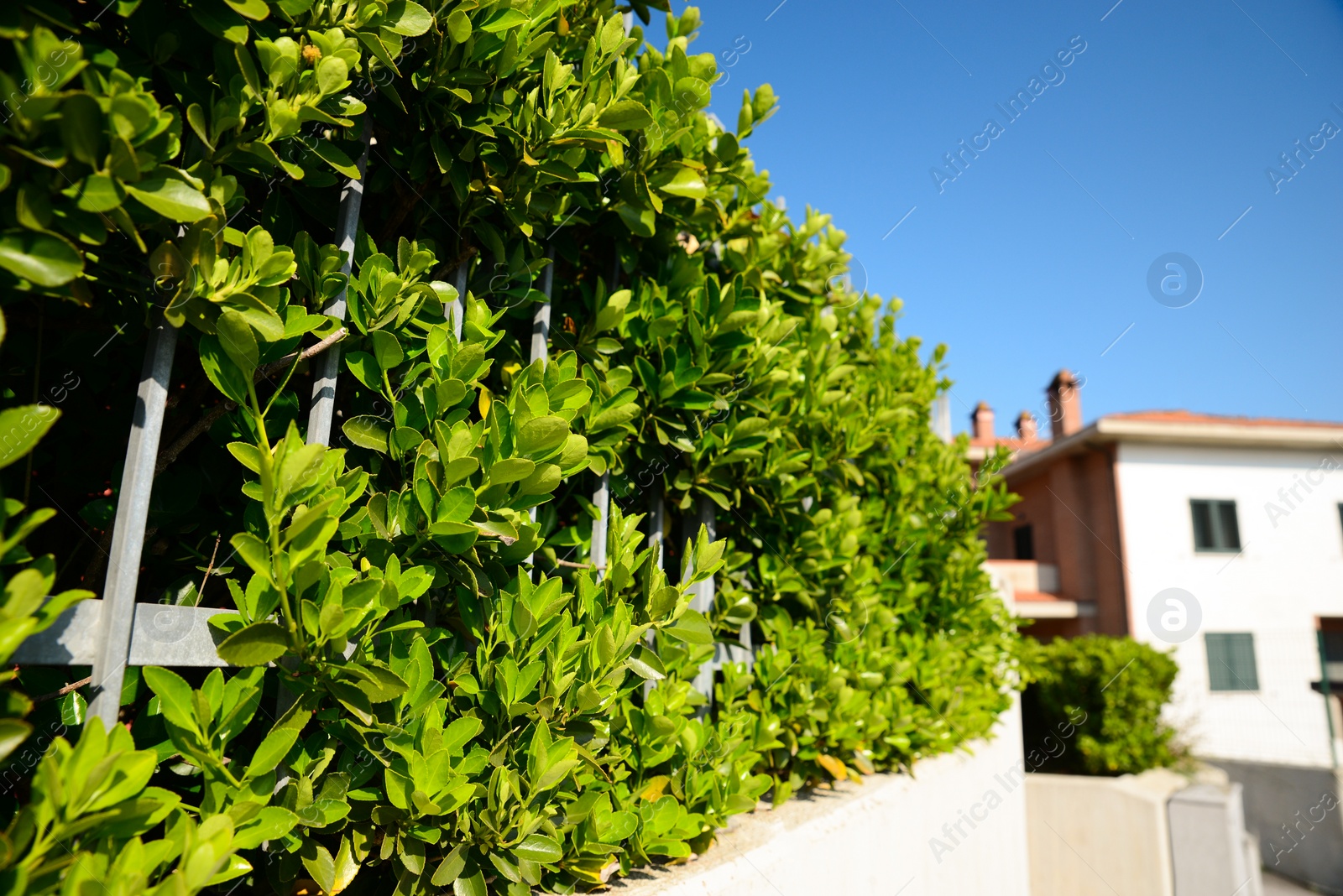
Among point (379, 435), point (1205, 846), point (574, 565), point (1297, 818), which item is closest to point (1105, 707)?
point (1297, 818)

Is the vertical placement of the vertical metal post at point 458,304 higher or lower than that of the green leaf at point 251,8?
lower

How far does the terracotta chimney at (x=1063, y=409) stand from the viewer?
20.9 m

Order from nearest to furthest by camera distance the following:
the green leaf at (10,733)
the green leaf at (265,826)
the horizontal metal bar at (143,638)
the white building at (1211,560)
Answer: the green leaf at (10,733)
the horizontal metal bar at (143,638)
the green leaf at (265,826)
the white building at (1211,560)

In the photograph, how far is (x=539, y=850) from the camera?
1365 millimetres

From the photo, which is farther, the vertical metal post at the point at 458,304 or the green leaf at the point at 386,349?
the vertical metal post at the point at 458,304

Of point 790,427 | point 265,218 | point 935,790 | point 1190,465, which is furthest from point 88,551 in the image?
point 1190,465

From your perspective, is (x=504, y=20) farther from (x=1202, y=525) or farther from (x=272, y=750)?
(x=1202, y=525)

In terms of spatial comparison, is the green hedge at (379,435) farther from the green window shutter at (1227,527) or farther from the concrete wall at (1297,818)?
the green window shutter at (1227,527)

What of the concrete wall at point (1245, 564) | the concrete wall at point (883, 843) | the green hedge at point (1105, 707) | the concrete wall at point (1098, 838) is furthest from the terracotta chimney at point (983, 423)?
the concrete wall at point (883, 843)

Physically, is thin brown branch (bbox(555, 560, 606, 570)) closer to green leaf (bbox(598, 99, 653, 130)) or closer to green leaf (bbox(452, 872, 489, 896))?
green leaf (bbox(452, 872, 489, 896))

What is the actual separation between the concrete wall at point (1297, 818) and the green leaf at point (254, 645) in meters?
15.4

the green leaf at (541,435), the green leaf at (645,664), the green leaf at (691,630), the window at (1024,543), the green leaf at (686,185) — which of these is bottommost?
the green leaf at (645,664)

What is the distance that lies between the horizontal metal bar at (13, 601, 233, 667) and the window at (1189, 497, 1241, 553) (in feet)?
66.8

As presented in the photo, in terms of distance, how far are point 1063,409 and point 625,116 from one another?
2340cm
